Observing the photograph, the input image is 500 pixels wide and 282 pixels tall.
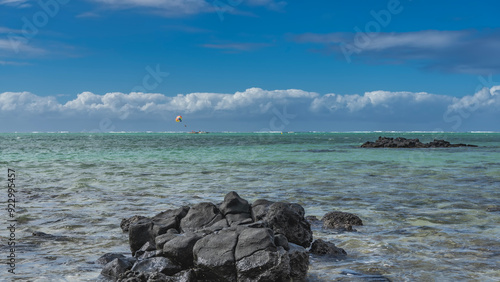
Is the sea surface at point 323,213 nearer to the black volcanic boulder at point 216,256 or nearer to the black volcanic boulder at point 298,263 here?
the black volcanic boulder at point 298,263

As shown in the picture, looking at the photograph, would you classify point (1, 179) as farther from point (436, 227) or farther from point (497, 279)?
point (497, 279)

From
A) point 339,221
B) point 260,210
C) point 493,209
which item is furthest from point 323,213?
point 493,209

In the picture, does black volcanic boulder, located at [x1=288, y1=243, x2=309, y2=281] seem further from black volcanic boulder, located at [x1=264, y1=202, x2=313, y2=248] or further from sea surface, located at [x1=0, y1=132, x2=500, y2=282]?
black volcanic boulder, located at [x1=264, y1=202, x2=313, y2=248]

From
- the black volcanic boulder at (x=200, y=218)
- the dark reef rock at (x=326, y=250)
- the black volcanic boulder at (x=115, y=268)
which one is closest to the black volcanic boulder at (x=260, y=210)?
the black volcanic boulder at (x=200, y=218)

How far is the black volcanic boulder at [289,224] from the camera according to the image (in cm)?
860

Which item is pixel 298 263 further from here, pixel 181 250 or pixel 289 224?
pixel 289 224

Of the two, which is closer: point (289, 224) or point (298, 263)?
point (298, 263)

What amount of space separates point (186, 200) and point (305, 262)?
27.9 feet

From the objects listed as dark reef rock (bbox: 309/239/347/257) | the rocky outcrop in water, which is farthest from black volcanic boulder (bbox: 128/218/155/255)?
dark reef rock (bbox: 309/239/347/257)

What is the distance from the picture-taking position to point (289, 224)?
8727 millimetres

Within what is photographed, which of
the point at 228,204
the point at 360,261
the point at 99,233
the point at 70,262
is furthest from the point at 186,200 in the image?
the point at 360,261

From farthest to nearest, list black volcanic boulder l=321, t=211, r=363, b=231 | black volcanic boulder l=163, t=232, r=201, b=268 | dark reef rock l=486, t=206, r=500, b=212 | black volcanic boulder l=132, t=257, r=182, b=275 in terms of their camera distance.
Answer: dark reef rock l=486, t=206, r=500, b=212 < black volcanic boulder l=321, t=211, r=363, b=231 < black volcanic boulder l=163, t=232, r=201, b=268 < black volcanic boulder l=132, t=257, r=182, b=275

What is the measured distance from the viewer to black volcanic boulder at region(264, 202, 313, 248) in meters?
8.60

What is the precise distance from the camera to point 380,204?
14.0 metres
